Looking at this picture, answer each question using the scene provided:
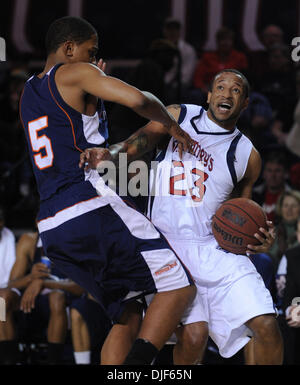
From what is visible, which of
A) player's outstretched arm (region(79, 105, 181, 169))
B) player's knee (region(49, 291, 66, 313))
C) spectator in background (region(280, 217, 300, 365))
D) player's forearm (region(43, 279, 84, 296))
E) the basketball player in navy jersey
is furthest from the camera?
player's forearm (region(43, 279, 84, 296))

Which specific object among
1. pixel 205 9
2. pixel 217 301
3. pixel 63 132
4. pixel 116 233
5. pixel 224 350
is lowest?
pixel 224 350

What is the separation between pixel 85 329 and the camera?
5066mm

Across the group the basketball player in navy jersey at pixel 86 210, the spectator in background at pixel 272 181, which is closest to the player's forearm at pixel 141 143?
the basketball player in navy jersey at pixel 86 210

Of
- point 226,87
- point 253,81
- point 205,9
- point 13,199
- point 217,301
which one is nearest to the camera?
point 217,301

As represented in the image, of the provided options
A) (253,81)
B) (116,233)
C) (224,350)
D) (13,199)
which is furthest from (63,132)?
(253,81)

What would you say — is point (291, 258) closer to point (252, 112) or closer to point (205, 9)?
point (252, 112)

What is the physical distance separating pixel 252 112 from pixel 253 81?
0.70 m

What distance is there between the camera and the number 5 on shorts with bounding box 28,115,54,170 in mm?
3266

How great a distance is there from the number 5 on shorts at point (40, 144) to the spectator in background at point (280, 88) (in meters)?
4.30

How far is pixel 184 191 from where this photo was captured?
3803 mm

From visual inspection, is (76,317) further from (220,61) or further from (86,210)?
(220,61)

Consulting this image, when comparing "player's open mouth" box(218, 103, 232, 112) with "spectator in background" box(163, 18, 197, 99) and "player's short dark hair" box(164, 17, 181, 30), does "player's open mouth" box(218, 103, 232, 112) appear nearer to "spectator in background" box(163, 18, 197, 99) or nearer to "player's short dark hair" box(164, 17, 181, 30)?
"spectator in background" box(163, 18, 197, 99)

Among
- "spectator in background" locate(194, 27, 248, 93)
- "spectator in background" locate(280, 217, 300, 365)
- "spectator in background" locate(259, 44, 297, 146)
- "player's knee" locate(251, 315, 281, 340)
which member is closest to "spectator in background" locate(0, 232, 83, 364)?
"spectator in background" locate(280, 217, 300, 365)

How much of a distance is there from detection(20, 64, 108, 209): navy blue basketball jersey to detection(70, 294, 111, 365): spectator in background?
6.37ft
